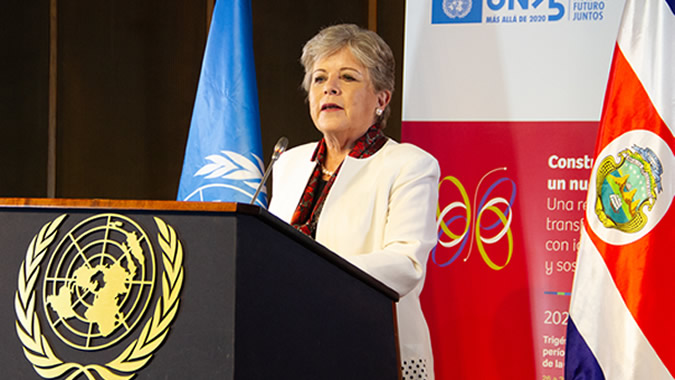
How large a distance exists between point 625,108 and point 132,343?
1.99 metres

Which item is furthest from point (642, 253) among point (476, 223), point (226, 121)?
point (226, 121)

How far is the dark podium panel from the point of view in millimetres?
1069

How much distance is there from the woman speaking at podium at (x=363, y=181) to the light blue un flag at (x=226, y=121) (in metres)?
0.59

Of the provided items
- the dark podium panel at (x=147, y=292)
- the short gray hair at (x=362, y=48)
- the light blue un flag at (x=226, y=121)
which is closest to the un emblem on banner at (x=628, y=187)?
the short gray hair at (x=362, y=48)

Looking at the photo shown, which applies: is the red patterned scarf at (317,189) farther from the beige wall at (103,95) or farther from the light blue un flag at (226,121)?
the beige wall at (103,95)

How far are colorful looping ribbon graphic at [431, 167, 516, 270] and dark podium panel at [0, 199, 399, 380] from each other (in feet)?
5.35

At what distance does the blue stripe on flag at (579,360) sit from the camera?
2434mm

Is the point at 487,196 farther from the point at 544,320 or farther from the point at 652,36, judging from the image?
the point at 652,36

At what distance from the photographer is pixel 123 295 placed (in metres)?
1.09

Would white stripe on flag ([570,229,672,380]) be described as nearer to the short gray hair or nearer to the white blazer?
the white blazer

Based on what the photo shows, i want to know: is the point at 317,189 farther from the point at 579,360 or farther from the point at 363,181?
the point at 579,360

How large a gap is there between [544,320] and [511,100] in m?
0.84

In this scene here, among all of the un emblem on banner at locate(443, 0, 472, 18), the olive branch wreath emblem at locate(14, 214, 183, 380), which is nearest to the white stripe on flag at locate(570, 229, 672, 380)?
the un emblem on banner at locate(443, 0, 472, 18)

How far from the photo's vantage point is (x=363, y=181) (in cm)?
209
